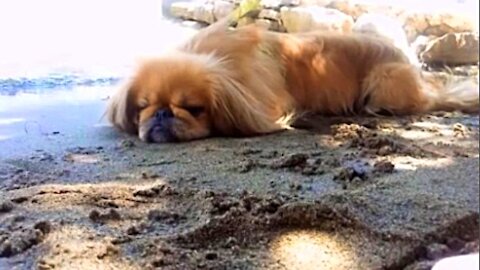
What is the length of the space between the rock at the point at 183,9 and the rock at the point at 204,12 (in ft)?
0.08

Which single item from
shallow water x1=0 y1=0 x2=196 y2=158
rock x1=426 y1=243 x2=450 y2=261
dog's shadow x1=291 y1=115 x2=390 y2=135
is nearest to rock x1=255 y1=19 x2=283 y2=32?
shallow water x1=0 y1=0 x2=196 y2=158

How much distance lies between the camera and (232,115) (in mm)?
2094

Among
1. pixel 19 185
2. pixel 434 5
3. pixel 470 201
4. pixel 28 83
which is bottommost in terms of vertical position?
pixel 28 83

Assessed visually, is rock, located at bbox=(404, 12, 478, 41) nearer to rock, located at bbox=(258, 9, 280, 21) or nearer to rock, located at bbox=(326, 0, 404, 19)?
rock, located at bbox=(326, 0, 404, 19)

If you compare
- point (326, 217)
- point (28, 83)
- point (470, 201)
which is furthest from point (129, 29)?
point (470, 201)

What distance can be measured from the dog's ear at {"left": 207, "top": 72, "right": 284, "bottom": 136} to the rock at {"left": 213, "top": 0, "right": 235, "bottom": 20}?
→ 85 cm

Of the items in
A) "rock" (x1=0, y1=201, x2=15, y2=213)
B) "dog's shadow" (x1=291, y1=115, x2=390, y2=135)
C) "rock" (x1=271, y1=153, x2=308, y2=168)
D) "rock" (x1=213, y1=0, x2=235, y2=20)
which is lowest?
"dog's shadow" (x1=291, y1=115, x2=390, y2=135)

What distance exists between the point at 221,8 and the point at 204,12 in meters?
0.19

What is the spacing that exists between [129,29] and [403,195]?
2129 millimetres

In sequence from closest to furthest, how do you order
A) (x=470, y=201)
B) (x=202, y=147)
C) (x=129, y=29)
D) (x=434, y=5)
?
(x=470, y=201) < (x=434, y=5) < (x=202, y=147) < (x=129, y=29)

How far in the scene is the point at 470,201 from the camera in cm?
97

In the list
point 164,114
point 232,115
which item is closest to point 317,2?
point 232,115

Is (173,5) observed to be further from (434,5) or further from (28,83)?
(434,5)

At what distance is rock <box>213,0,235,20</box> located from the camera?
2.94 m
